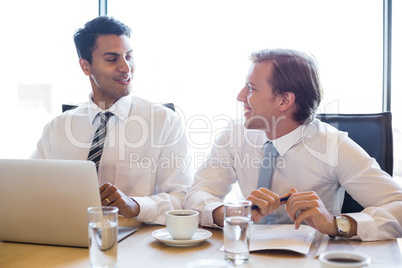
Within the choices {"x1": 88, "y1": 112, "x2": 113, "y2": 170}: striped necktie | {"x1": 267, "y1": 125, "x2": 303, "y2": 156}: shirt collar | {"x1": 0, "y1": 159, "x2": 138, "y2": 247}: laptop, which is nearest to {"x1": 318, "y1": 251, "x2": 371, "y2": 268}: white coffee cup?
{"x1": 0, "y1": 159, "x2": 138, "y2": 247}: laptop

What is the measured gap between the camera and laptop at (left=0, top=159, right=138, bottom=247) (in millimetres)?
1321

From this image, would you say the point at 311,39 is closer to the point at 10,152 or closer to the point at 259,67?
the point at 259,67

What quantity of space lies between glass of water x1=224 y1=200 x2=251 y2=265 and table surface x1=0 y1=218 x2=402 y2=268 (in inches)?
1.3

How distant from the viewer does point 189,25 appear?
345 centimetres

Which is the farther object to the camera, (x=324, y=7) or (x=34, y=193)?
(x=324, y=7)

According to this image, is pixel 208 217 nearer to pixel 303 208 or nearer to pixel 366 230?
pixel 303 208

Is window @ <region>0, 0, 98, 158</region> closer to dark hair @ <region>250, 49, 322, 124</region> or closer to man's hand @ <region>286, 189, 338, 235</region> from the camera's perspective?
dark hair @ <region>250, 49, 322, 124</region>

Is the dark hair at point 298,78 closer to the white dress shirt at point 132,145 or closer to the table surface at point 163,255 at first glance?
the white dress shirt at point 132,145

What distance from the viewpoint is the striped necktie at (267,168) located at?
1.90 m

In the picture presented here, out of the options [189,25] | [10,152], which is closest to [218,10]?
[189,25]

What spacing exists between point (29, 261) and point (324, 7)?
2653 millimetres

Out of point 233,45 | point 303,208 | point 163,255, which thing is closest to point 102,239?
point 163,255

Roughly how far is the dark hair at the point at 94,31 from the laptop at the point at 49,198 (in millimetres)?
1188

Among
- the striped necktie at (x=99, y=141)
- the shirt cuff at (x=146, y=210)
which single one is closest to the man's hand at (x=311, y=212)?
the shirt cuff at (x=146, y=210)
